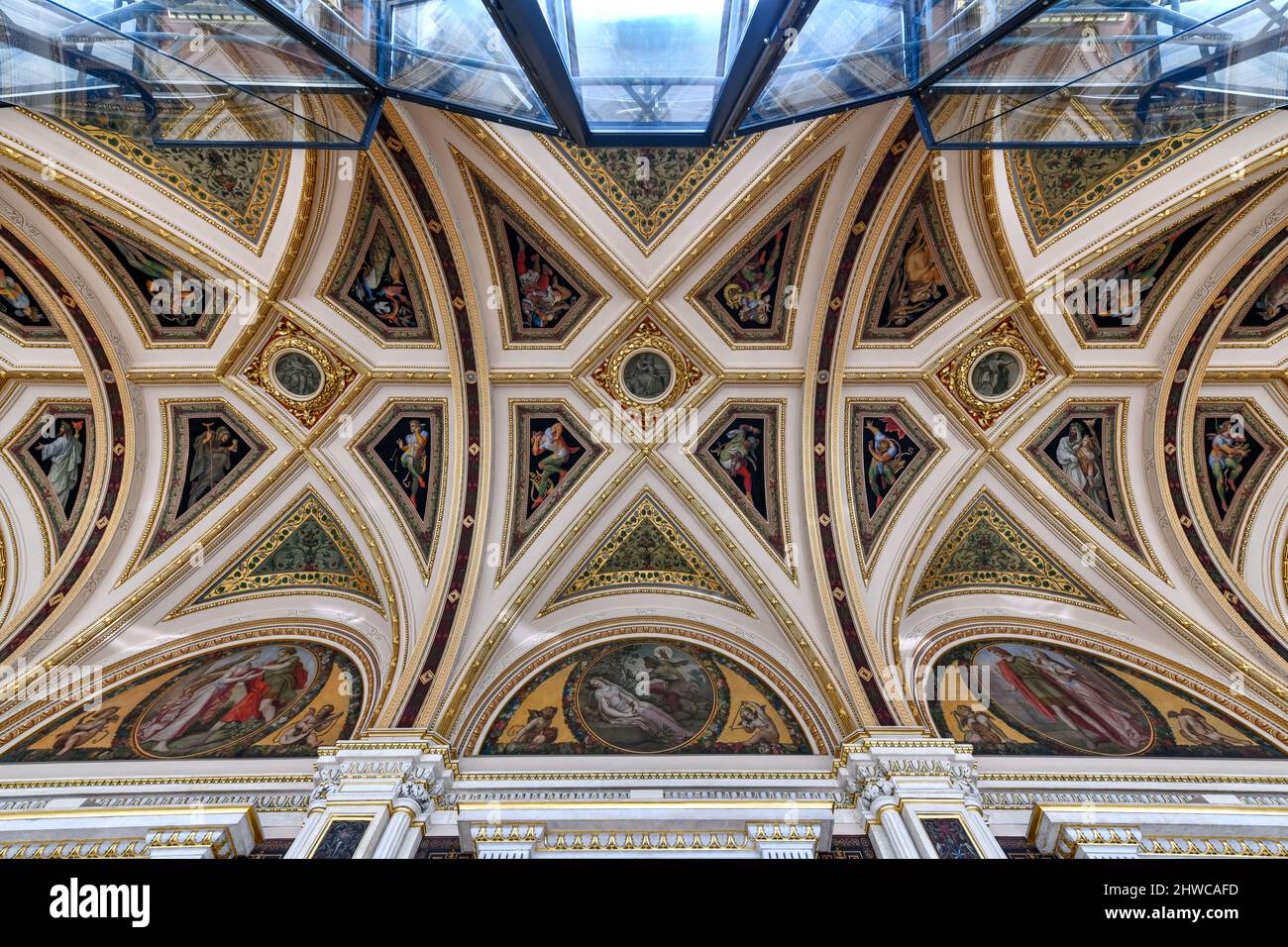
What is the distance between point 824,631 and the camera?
32.5 feet

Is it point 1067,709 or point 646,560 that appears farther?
point 646,560

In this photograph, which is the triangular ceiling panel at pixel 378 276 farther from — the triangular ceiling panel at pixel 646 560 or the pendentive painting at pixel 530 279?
the triangular ceiling panel at pixel 646 560

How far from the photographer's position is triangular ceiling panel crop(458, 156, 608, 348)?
969 centimetres

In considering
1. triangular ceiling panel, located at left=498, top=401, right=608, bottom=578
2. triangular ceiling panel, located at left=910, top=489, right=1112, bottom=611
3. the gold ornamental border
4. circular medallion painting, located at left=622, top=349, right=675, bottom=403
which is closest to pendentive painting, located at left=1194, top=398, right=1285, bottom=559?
A: triangular ceiling panel, located at left=910, top=489, right=1112, bottom=611

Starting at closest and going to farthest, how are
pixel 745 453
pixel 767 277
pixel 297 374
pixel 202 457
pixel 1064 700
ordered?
pixel 1064 700
pixel 767 277
pixel 297 374
pixel 202 457
pixel 745 453

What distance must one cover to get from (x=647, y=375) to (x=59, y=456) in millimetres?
9871

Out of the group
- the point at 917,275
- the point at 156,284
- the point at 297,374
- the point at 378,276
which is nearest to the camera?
the point at 156,284

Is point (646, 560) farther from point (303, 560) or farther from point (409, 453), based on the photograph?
point (303, 560)

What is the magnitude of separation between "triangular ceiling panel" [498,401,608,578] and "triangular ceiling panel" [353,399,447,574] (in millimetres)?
1269

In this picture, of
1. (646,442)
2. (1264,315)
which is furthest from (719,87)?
(1264,315)

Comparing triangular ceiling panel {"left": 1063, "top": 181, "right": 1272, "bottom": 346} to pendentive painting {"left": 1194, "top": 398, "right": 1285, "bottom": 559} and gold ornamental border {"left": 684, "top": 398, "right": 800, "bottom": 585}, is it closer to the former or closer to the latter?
pendentive painting {"left": 1194, "top": 398, "right": 1285, "bottom": 559}

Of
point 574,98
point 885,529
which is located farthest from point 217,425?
point 885,529

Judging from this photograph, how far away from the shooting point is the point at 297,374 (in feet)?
35.3
